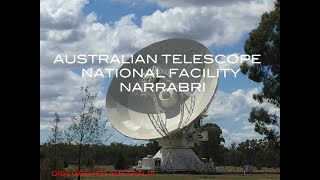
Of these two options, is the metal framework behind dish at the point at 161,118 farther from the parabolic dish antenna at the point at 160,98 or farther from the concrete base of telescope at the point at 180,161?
the concrete base of telescope at the point at 180,161

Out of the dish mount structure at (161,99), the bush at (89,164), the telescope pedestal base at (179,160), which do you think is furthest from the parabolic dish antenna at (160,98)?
the bush at (89,164)

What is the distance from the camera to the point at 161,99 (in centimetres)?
4138

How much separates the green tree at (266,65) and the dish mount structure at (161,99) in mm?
5577

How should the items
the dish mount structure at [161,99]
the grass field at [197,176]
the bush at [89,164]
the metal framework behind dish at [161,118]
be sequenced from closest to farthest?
1. the bush at [89,164]
2. the grass field at [197,176]
3. the dish mount structure at [161,99]
4. the metal framework behind dish at [161,118]

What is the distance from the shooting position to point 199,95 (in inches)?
1580

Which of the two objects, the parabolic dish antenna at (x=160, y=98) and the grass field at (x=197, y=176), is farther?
the parabolic dish antenna at (x=160, y=98)

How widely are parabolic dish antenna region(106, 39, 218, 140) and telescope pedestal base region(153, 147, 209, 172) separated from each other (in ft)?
20.5

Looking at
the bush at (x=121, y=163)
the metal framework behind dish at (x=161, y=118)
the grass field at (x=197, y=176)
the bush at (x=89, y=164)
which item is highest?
the metal framework behind dish at (x=161, y=118)

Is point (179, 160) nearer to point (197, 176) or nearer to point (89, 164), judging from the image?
point (197, 176)

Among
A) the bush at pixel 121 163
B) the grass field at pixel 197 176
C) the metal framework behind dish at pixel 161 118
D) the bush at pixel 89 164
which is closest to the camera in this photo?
the bush at pixel 89 164

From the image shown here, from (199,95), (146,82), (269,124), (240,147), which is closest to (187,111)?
(199,95)

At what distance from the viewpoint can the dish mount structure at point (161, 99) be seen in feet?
128

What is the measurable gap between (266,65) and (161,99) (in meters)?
11.2
